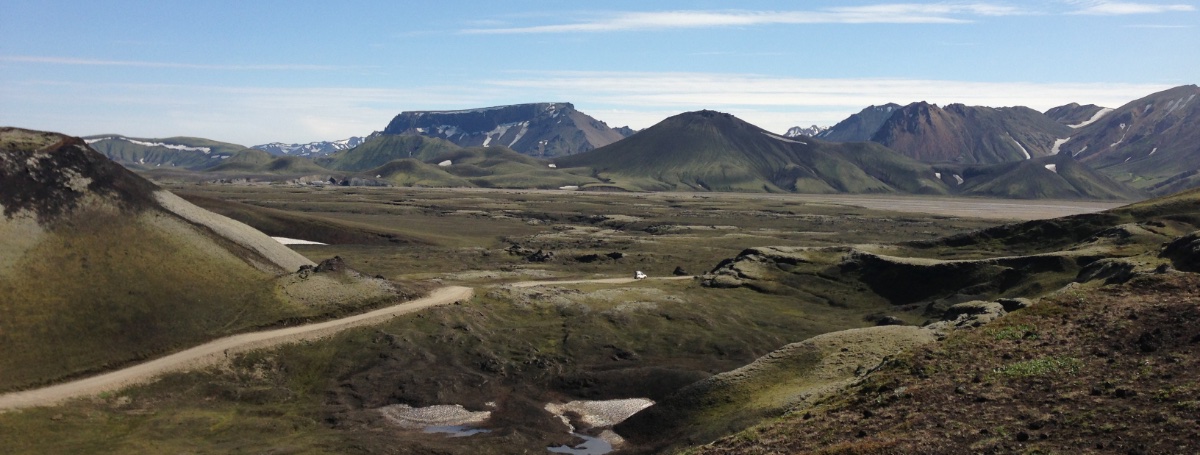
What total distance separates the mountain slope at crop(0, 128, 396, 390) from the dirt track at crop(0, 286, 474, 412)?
6.95 feet

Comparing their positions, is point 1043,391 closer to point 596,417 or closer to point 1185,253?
point 596,417

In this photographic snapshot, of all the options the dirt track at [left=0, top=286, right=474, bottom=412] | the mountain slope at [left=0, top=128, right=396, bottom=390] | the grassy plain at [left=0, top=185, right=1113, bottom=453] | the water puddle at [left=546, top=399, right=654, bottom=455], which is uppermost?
the mountain slope at [left=0, top=128, right=396, bottom=390]

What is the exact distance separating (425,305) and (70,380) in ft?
136

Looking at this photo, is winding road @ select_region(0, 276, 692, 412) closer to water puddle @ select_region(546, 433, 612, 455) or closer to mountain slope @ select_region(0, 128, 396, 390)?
mountain slope @ select_region(0, 128, 396, 390)

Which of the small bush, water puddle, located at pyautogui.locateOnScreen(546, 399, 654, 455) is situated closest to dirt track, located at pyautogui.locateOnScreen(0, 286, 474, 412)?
water puddle, located at pyautogui.locateOnScreen(546, 399, 654, 455)

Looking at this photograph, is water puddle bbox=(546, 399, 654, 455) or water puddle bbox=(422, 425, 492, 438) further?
water puddle bbox=(422, 425, 492, 438)

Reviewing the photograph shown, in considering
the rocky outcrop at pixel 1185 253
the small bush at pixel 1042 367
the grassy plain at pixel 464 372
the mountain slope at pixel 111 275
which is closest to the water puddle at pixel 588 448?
the grassy plain at pixel 464 372

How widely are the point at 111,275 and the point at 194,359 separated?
19.0 meters

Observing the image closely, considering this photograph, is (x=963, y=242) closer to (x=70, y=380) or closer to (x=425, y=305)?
(x=425, y=305)

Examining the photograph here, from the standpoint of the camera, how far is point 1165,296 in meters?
52.2

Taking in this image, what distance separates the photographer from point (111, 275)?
9838 cm

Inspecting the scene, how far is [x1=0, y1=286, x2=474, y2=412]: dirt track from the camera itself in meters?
76.9

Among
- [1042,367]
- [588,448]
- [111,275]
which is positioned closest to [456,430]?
[588,448]

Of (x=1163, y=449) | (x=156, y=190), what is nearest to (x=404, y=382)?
(x=156, y=190)
